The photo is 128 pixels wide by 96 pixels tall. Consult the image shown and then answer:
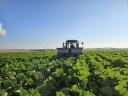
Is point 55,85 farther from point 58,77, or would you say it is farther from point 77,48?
point 77,48

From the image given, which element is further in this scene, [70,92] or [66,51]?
[66,51]

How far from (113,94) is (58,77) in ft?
10.8

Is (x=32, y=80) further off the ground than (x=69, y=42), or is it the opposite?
(x=69, y=42)

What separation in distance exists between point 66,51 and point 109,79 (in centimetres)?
1503

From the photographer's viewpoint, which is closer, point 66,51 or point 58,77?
point 58,77

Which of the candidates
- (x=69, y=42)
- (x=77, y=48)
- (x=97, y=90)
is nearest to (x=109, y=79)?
(x=97, y=90)

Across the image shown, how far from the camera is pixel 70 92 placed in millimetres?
7934

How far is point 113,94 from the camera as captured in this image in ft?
26.3

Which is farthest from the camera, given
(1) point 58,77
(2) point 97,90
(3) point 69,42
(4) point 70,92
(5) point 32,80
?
(3) point 69,42

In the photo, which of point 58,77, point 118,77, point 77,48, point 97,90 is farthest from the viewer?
point 77,48

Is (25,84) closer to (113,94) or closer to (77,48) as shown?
(113,94)

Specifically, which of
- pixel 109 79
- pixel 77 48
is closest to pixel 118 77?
pixel 109 79

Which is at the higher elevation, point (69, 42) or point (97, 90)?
point (69, 42)

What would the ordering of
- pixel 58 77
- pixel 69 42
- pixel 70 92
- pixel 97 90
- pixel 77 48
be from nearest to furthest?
pixel 70 92
pixel 97 90
pixel 58 77
pixel 77 48
pixel 69 42
